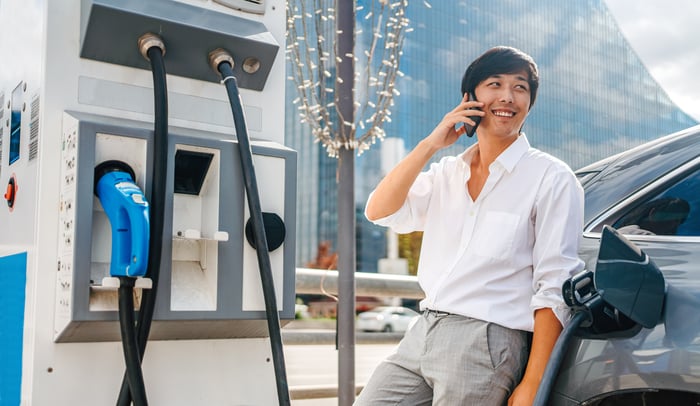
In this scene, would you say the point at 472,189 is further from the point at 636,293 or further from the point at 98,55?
the point at 98,55

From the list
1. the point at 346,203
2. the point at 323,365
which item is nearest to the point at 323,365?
the point at 323,365

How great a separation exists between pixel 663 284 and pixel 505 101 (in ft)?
2.02

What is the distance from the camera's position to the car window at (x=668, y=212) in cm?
202

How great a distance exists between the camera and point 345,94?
11.8 ft

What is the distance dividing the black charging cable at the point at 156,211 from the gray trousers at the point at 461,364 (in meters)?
0.66

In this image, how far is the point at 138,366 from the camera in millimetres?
1808

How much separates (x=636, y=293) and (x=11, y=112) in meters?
1.86

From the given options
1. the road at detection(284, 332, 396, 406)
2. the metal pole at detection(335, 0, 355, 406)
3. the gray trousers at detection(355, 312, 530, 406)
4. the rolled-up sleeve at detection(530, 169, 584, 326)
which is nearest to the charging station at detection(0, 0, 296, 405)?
the gray trousers at detection(355, 312, 530, 406)

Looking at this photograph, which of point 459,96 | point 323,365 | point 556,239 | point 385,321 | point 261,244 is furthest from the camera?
point 459,96

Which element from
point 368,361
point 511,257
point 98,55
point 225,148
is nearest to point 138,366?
point 225,148

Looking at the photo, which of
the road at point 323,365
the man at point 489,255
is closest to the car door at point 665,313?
the man at point 489,255

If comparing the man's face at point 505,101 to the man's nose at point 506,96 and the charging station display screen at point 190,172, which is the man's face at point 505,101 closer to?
the man's nose at point 506,96

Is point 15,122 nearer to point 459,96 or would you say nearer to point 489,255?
point 489,255

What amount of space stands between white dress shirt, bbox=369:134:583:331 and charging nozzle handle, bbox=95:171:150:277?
765 millimetres
